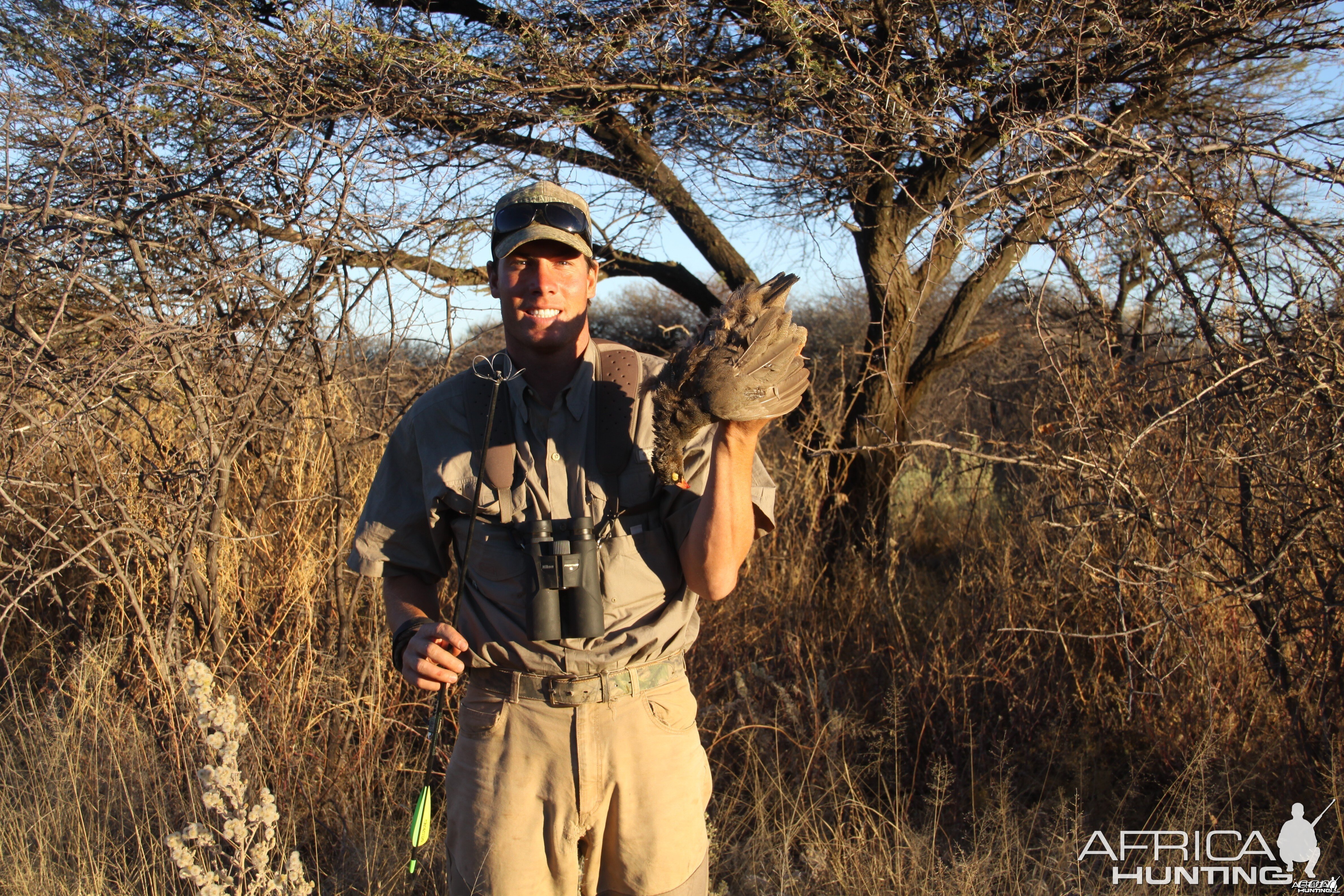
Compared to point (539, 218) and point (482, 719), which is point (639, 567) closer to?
point (482, 719)

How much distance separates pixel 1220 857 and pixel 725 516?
261 centimetres

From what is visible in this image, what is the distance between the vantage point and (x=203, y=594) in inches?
148

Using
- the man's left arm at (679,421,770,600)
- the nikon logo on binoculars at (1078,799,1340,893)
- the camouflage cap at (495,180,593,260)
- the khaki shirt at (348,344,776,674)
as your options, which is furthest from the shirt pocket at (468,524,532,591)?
the nikon logo on binoculars at (1078,799,1340,893)

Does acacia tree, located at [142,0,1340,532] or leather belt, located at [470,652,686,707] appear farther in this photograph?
acacia tree, located at [142,0,1340,532]

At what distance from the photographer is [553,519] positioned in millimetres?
1971

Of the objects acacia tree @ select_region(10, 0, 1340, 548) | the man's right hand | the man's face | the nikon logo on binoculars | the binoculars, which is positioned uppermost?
acacia tree @ select_region(10, 0, 1340, 548)

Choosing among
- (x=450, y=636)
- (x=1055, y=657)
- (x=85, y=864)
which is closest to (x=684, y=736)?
(x=450, y=636)

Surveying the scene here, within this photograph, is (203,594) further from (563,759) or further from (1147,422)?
(1147,422)

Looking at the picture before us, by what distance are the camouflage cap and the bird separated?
0.43 m

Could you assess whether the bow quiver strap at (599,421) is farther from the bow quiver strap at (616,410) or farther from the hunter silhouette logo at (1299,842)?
the hunter silhouette logo at (1299,842)

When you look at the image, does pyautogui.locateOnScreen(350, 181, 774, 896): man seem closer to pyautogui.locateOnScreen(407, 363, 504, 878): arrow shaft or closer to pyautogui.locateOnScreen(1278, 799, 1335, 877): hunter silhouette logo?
pyautogui.locateOnScreen(407, 363, 504, 878): arrow shaft

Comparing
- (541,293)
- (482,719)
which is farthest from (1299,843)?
(541,293)

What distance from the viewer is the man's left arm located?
1742 millimetres

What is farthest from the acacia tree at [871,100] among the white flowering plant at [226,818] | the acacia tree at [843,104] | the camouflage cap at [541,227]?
the white flowering plant at [226,818]
